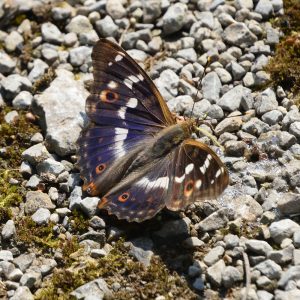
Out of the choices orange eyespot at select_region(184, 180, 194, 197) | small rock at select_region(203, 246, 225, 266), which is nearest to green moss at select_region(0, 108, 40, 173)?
orange eyespot at select_region(184, 180, 194, 197)

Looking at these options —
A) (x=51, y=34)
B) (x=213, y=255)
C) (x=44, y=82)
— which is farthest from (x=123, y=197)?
(x=51, y=34)

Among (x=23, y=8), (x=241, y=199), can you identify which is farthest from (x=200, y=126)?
(x=23, y=8)

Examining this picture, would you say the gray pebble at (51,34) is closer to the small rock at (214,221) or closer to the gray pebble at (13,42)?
the gray pebble at (13,42)

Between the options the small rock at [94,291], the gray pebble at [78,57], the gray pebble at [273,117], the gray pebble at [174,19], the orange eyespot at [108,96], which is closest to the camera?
the small rock at [94,291]

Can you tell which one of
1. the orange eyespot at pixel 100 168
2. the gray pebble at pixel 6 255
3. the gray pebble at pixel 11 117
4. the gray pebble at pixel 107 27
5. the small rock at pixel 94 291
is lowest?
the gray pebble at pixel 6 255

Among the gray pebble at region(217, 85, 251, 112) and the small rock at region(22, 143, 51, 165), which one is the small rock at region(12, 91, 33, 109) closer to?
the small rock at region(22, 143, 51, 165)

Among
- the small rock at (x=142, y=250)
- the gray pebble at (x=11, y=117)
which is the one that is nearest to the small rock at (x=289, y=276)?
the small rock at (x=142, y=250)

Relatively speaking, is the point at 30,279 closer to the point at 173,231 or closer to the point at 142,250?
the point at 142,250
